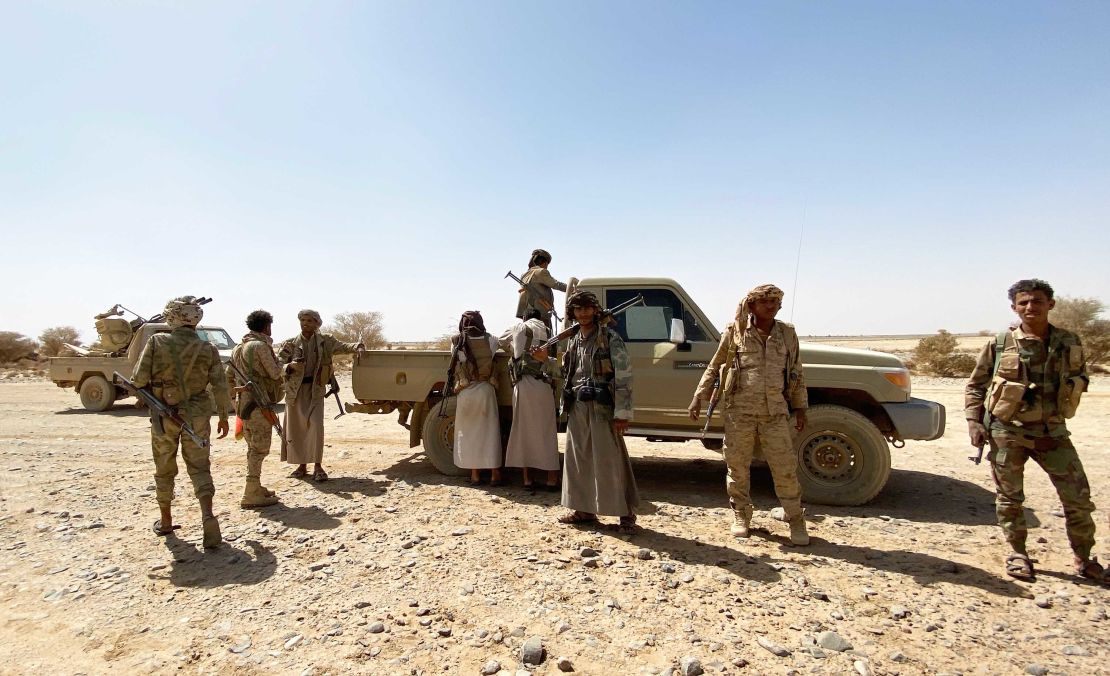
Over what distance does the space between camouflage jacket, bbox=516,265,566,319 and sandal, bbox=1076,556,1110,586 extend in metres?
4.39

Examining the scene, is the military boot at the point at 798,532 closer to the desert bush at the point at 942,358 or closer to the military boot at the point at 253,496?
the military boot at the point at 253,496

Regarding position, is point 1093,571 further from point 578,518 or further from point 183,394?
point 183,394

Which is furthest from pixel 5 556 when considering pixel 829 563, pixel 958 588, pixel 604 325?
pixel 958 588

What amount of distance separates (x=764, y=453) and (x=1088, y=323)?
22.1 metres

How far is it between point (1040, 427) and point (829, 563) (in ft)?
4.78

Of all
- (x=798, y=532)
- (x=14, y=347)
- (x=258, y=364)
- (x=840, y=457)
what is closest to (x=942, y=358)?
(x=840, y=457)

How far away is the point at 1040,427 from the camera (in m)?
3.22

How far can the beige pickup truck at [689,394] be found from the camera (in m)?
4.64

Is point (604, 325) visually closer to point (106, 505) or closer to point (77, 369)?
point (106, 505)

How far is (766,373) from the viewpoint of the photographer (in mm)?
3770

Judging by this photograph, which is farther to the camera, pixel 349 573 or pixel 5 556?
pixel 5 556

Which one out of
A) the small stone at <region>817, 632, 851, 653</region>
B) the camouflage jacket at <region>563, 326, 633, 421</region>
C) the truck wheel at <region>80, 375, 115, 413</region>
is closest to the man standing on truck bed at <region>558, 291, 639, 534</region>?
the camouflage jacket at <region>563, 326, 633, 421</region>

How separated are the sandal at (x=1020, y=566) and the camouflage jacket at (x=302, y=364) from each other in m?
5.61

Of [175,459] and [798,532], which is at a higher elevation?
[175,459]
